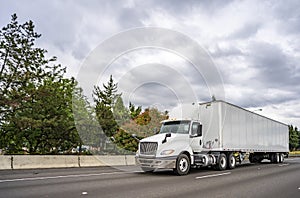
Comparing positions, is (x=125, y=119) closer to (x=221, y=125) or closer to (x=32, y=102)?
(x=32, y=102)

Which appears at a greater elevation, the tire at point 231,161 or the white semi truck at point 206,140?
the white semi truck at point 206,140

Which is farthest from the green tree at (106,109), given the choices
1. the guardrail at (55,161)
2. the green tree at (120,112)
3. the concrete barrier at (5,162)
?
the concrete barrier at (5,162)

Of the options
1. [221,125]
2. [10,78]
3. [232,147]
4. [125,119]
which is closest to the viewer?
[221,125]

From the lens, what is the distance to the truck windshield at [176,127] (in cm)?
1407

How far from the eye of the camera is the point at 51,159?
16.9 metres

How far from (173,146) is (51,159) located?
8.03 metres

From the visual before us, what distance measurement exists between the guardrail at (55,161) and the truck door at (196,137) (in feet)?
25.0

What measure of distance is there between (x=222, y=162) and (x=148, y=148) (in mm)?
5669

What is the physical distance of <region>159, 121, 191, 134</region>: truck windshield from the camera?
14071 mm

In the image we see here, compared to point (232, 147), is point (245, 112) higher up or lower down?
higher up

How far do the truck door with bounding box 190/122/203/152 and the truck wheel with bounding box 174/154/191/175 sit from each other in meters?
0.96

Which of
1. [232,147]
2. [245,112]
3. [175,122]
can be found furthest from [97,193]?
[245,112]

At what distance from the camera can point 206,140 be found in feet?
51.6

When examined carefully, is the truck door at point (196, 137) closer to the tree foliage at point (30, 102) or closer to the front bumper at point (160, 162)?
the front bumper at point (160, 162)
